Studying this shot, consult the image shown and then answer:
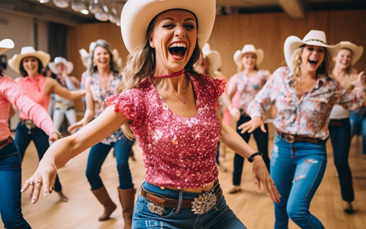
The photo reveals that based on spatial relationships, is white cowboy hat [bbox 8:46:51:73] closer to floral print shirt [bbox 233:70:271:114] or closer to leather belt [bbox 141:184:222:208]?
floral print shirt [bbox 233:70:271:114]

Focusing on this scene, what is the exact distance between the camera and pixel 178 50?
1.49 metres

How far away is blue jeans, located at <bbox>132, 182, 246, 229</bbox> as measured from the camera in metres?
1.36

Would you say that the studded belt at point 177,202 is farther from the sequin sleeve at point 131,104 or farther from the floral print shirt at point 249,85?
the floral print shirt at point 249,85

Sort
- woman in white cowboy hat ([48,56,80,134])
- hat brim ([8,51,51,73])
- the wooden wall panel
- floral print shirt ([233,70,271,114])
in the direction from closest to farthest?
hat brim ([8,51,51,73])
floral print shirt ([233,70,271,114])
woman in white cowboy hat ([48,56,80,134])
the wooden wall panel

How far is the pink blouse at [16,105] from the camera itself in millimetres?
2235

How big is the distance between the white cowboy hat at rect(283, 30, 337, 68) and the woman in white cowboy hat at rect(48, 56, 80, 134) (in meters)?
4.75

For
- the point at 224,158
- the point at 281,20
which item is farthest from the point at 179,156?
the point at 281,20

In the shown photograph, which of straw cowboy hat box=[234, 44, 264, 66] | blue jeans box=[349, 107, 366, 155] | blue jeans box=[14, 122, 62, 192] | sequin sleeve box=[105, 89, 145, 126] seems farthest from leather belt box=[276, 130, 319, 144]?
blue jeans box=[349, 107, 366, 155]

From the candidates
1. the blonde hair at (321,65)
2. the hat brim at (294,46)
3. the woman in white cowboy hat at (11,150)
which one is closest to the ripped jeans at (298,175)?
the blonde hair at (321,65)

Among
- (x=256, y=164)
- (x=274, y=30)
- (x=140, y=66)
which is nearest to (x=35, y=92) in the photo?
(x=140, y=66)

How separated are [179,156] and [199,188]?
16 cm

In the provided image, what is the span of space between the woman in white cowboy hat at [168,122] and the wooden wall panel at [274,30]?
785 cm

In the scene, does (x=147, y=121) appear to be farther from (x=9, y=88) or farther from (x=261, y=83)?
(x=261, y=83)

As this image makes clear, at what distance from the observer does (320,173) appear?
92.4 inches
